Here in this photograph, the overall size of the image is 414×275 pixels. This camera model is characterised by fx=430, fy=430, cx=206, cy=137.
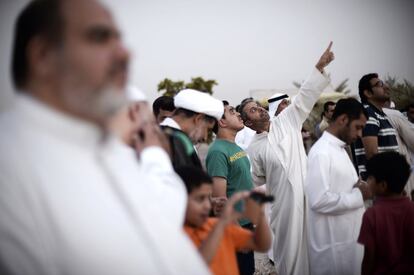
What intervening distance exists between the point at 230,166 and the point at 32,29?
102 inches

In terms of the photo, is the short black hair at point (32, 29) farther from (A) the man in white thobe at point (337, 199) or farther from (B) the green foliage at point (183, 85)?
(B) the green foliage at point (183, 85)

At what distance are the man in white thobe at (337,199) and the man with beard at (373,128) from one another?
0.73 m

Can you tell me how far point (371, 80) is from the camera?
4.51 metres

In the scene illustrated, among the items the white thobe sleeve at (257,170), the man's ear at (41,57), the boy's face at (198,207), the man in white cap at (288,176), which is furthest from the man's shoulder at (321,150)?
the man's ear at (41,57)

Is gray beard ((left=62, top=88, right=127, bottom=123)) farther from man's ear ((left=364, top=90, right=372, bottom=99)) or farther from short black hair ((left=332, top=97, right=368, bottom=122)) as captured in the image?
man's ear ((left=364, top=90, right=372, bottom=99))

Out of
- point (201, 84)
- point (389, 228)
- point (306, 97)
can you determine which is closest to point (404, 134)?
point (306, 97)

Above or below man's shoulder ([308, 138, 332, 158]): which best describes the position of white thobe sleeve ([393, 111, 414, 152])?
below

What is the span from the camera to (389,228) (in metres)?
2.67

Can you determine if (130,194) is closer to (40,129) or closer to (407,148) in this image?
(40,129)

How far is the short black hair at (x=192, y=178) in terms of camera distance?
2.08 metres

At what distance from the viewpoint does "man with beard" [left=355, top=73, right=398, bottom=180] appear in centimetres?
412

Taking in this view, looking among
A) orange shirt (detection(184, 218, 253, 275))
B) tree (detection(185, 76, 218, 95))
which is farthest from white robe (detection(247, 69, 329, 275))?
tree (detection(185, 76, 218, 95))

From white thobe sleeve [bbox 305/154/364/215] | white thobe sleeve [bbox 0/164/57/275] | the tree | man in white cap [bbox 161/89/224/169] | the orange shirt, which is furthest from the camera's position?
the tree

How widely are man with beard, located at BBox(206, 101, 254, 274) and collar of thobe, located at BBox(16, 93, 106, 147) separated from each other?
2.30m
